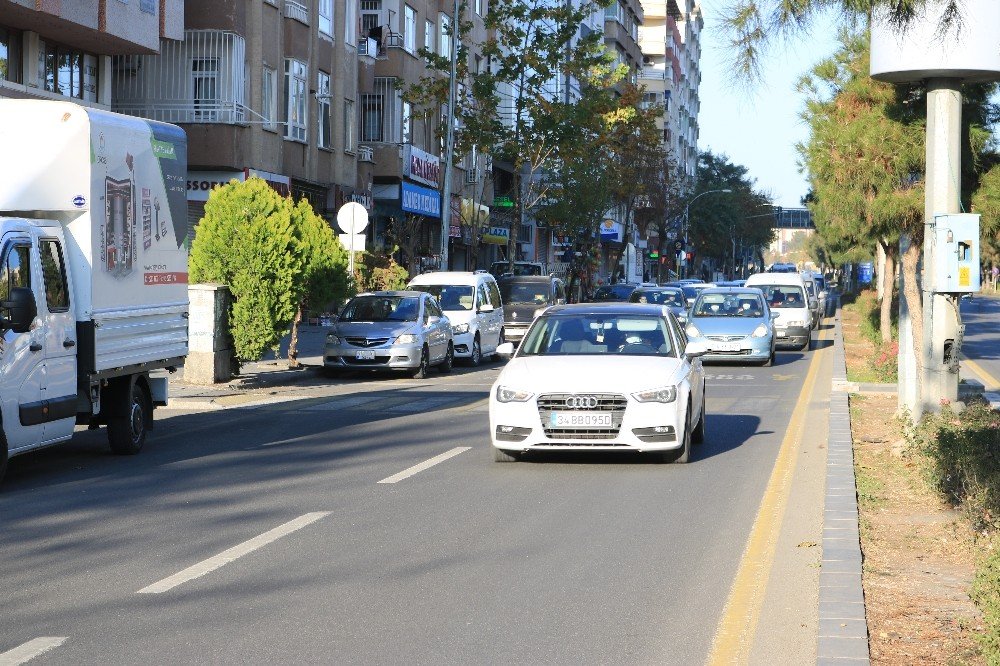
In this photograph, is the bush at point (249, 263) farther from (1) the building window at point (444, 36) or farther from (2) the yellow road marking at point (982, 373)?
(1) the building window at point (444, 36)

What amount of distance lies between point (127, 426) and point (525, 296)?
2477 centimetres

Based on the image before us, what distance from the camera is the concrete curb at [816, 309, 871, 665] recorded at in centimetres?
606

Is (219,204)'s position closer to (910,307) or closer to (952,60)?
(910,307)

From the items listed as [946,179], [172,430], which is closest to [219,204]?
[172,430]

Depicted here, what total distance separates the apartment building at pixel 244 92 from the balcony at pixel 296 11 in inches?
1.0

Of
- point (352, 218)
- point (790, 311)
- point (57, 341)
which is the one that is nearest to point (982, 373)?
point (790, 311)

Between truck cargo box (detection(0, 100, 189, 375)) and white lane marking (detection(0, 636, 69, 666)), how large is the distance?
670 cm

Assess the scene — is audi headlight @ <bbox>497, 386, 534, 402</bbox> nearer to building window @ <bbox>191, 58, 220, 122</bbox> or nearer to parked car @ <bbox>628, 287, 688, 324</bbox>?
building window @ <bbox>191, 58, 220, 122</bbox>

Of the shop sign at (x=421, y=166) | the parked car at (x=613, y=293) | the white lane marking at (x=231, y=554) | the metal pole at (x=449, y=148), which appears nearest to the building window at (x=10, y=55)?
the metal pole at (x=449, y=148)

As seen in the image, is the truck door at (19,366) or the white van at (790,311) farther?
the white van at (790,311)

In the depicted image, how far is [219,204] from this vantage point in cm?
2306

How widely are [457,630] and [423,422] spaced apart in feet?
35.6

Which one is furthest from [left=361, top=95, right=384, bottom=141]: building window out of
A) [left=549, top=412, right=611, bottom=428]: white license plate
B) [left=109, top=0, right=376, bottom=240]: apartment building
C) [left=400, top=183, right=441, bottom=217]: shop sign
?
[left=549, top=412, right=611, bottom=428]: white license plate

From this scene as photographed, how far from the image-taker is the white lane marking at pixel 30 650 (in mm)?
6098
